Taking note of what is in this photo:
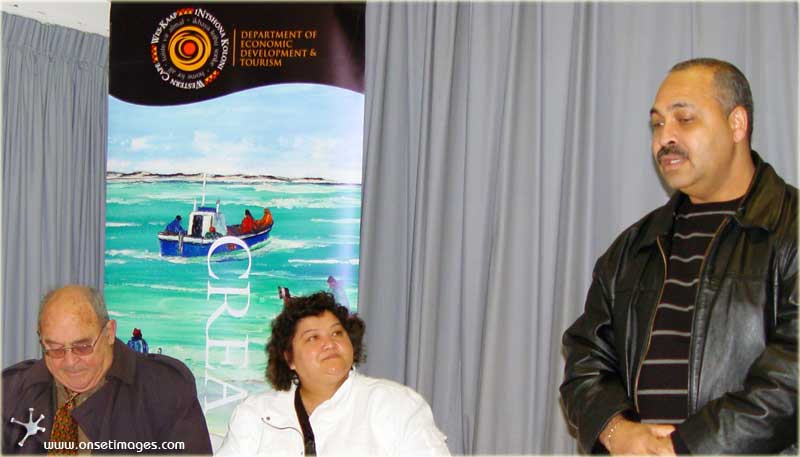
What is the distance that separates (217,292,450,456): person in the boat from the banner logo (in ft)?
3.68

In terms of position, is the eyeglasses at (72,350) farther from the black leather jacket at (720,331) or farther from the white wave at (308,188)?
the black leather jacket at (720,331)

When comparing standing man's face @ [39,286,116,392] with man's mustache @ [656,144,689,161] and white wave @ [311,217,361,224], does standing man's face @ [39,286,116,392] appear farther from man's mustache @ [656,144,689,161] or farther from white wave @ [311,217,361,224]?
man's mustache @ [656,144,689,161]

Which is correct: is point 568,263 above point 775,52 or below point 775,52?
below

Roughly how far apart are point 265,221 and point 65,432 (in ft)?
3.41

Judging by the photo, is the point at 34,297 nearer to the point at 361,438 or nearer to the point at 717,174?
the point at 361,438

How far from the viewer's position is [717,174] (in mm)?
2055

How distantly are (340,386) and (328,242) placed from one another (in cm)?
73

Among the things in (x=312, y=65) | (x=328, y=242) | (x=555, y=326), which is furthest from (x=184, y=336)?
(x=555, y=326)

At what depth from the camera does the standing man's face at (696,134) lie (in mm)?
2027

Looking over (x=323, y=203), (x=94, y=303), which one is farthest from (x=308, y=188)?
(x=94, y=303)

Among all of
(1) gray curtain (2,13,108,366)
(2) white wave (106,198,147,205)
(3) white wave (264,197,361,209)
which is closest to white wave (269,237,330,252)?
(3) white wave (264,197,361,209)

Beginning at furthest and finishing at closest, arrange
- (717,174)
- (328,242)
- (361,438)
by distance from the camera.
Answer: (328,242), (361,438), (717,174)

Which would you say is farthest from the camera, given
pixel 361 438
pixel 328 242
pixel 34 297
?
pixel 34 297

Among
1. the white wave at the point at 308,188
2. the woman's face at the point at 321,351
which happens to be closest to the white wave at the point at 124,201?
the white wave at the point at 308,188
